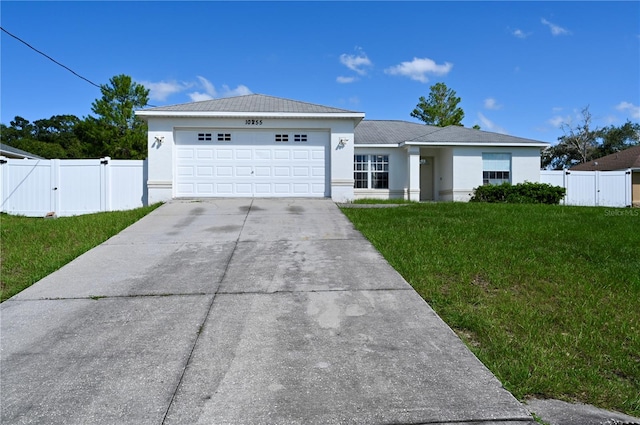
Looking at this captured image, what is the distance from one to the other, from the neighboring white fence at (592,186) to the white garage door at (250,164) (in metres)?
11.3

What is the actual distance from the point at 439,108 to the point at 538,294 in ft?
132

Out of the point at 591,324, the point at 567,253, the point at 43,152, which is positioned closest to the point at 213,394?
the point at 591,324

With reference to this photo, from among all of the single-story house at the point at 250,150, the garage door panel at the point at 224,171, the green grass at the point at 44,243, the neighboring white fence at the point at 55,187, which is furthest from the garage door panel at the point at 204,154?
the green grass at the point at 44,243

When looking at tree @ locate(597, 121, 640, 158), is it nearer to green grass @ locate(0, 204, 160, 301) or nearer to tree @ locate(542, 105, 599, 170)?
tree @ locate(542, 105, 599, 170)

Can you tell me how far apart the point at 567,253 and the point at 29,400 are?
7.66 m

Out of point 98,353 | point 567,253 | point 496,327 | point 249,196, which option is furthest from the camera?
point 249,196

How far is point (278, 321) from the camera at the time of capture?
4680mm

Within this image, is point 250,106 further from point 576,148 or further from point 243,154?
point 576,148

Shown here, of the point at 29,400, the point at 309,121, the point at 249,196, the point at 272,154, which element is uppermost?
the point at 309,121

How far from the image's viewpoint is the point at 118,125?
3609 cm

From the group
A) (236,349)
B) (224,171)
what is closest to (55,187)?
(224,171)

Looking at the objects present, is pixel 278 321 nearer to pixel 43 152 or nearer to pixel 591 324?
pixel 591 324

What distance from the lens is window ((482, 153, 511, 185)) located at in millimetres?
19250

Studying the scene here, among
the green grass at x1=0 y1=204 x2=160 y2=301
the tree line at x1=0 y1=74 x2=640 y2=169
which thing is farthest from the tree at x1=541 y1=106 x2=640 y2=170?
the green grass at x1=0 y1=204 x2=160 y2=301
